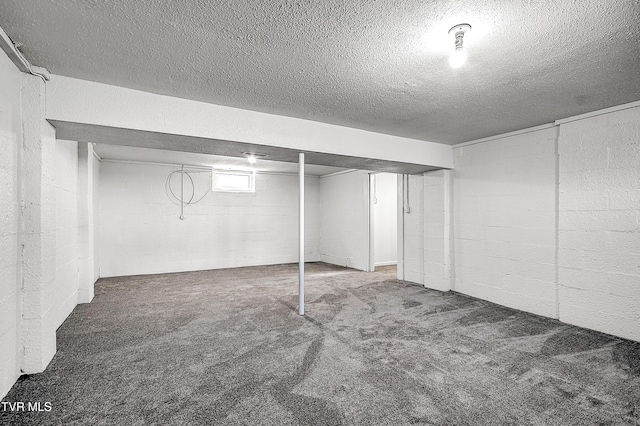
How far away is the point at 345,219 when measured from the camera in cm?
744

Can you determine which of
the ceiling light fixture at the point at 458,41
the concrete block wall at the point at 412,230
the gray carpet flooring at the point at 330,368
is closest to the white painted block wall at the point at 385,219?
the concrete block wall at the point at 412,230

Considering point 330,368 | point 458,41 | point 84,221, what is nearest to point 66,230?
point 84,221

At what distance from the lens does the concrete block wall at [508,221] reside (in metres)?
3.73

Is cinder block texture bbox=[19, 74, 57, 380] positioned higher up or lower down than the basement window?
lower down

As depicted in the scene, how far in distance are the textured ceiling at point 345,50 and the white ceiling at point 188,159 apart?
115 inches

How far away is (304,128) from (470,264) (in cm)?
309

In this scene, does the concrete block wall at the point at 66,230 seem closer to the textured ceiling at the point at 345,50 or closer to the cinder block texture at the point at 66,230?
the cinder block texture at the point at 66,230

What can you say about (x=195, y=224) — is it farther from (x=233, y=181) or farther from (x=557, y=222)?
(x=557, y=222)

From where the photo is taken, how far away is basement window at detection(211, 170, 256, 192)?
23.1 ft

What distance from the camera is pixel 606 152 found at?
3188 mm

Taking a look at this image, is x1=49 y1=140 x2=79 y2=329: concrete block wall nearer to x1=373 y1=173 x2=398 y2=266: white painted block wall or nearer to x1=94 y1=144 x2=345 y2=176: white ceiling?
x1=94 y1=144 x2=345 y2=176: white ceiling

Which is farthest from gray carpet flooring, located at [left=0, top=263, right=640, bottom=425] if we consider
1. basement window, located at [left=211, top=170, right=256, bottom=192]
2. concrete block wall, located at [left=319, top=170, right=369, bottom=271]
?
basement window, located at [left=211, top=170, right=256, bottom=192]

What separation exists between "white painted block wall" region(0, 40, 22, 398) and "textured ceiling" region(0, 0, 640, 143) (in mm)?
290

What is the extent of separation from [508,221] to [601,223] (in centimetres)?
99
